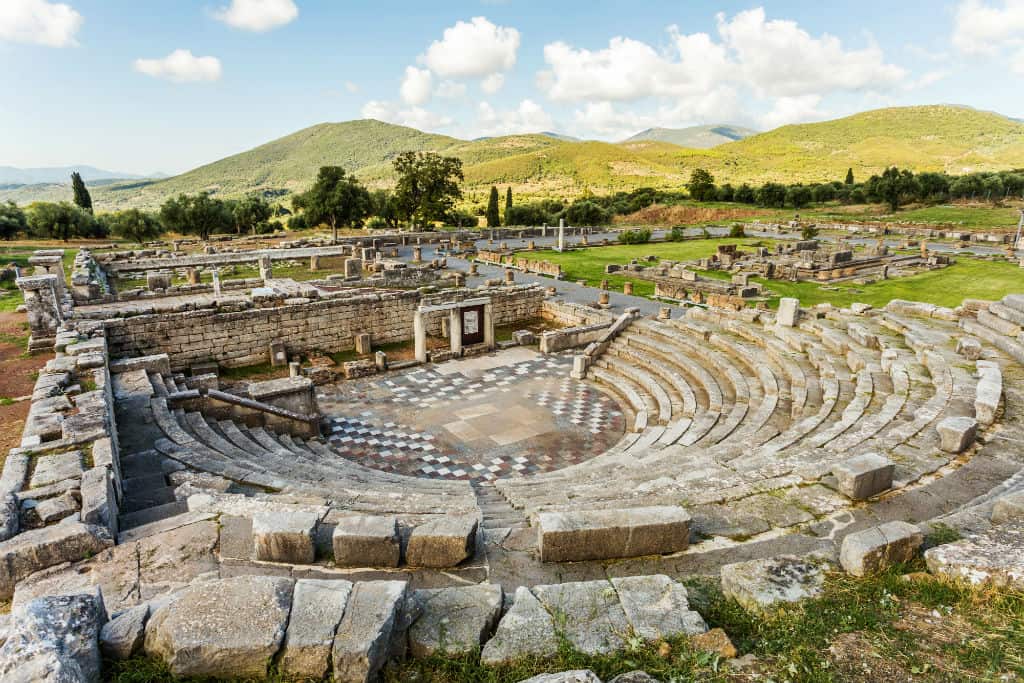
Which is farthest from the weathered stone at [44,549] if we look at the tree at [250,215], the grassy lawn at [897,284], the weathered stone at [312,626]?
the tree at [250,215]

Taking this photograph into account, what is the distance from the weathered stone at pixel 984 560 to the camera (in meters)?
4.34

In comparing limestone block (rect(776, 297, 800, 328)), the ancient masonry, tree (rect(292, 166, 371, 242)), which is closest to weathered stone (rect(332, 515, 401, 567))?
the ancient masonry

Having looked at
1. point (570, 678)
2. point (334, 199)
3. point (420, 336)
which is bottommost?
point (420, 336)

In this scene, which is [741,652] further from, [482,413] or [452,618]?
[482,413]

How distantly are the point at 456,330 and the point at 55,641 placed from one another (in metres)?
16.7

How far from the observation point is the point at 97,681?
→ 3223 millimetres

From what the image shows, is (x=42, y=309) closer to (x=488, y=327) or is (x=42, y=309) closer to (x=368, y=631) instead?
(x=488, y=327)

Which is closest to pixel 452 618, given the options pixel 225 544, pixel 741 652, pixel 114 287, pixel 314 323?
pixel 741 652

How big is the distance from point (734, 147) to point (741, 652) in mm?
181300

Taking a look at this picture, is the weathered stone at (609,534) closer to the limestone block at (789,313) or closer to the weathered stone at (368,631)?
the weathered stone at (368,631)

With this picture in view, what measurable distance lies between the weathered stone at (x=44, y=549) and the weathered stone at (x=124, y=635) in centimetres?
193

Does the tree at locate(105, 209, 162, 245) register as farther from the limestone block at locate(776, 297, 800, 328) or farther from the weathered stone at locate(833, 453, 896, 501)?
the weathered stone at locate(833, 453, 896, 501)

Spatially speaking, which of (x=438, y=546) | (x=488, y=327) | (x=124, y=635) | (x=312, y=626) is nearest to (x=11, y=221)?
(x=488, y=327)

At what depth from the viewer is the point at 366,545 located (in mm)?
4941
